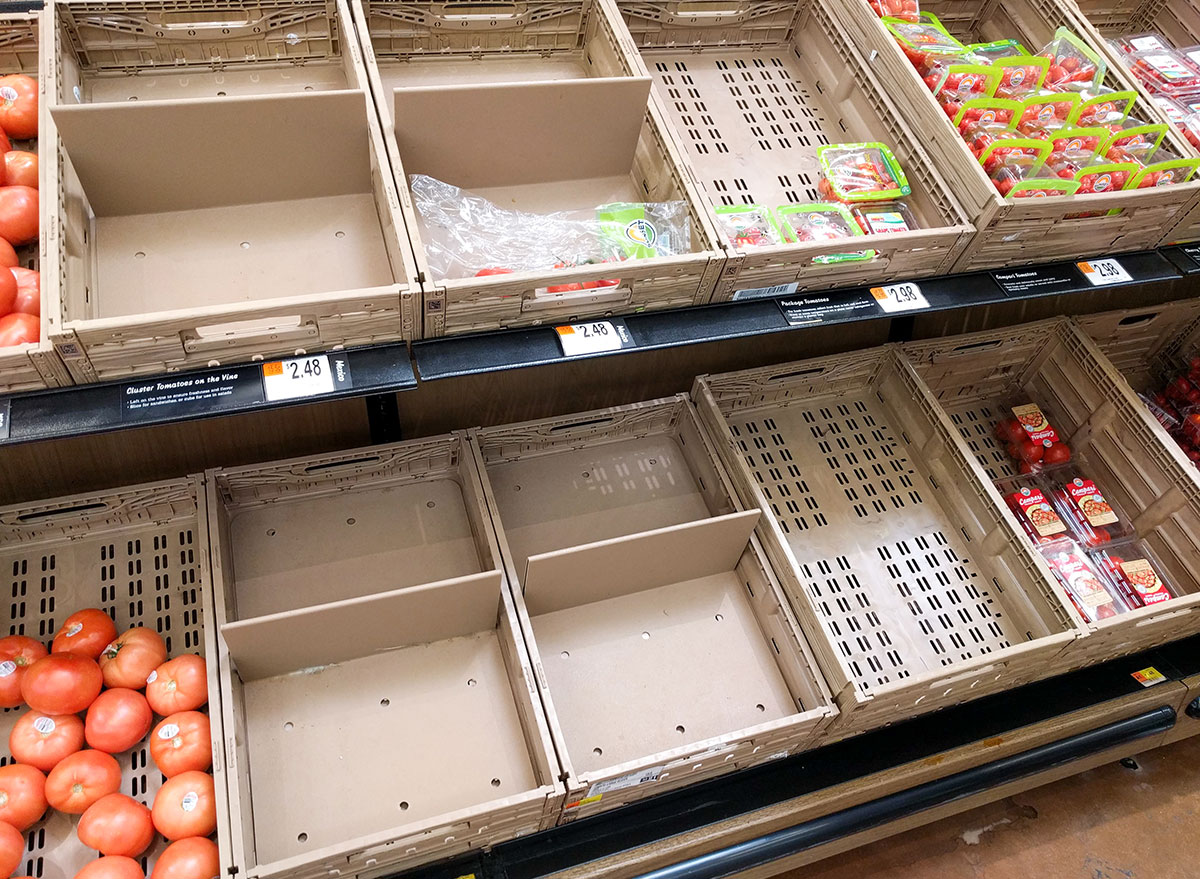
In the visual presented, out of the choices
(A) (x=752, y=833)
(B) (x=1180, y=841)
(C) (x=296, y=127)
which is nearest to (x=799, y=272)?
(C) (x=296, y=127)

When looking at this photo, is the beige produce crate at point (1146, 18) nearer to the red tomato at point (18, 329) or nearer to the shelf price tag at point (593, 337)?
the shelf price tag at point (593, 337)

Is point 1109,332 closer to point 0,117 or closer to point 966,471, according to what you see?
point 966,471

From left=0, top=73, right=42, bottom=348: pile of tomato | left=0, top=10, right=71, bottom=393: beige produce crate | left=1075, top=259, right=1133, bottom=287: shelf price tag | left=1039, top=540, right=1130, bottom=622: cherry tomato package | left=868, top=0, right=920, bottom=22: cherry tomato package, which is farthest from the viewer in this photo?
left=868, top=0, right=920, bottom=22: cherry tomato package

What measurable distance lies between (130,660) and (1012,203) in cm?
197

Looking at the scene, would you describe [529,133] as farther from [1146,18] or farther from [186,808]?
[1146,18]

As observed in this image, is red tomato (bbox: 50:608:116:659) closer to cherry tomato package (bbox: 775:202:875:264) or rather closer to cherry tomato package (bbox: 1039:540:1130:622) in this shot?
cherry tomato package (bbox: 775:202:875:264)

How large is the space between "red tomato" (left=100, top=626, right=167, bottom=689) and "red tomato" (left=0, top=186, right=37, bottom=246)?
791 mm

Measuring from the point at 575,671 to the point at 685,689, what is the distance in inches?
9.7

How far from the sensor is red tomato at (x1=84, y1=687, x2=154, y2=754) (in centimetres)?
167

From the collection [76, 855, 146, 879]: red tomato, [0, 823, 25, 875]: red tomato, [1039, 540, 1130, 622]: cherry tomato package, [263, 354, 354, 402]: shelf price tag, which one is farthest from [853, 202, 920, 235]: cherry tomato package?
[0, 823, 25, 875]: red tomato

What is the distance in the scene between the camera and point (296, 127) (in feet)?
5.74

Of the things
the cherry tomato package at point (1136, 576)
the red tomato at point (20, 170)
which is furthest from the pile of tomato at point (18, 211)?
the cherry tomato package at point (1136, 576)

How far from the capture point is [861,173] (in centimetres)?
206

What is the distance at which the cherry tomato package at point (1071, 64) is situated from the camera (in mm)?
2211
